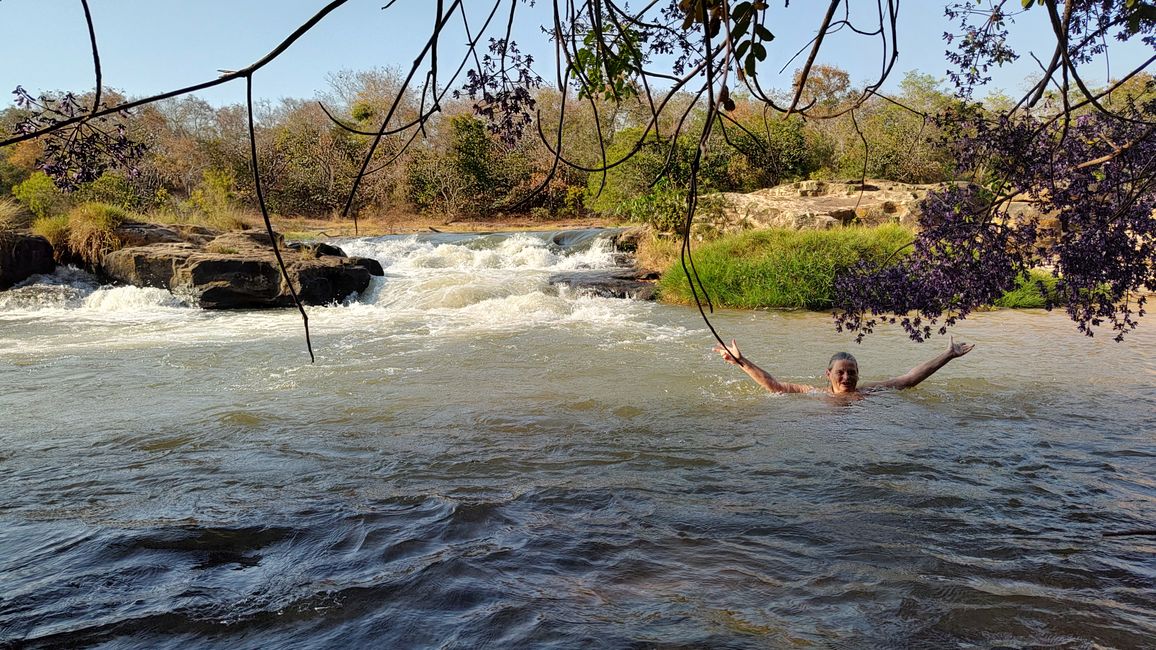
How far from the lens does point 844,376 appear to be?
6871 mm

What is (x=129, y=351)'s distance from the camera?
10.5 m

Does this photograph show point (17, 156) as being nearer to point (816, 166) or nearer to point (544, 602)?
point (816, 166)

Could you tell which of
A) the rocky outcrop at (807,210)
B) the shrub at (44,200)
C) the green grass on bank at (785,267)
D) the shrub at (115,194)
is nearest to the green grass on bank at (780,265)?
the green grass on bank at (785,267)

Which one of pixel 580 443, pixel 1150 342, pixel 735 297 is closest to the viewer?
pixel 580 443

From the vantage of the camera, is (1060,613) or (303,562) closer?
(1060,613)

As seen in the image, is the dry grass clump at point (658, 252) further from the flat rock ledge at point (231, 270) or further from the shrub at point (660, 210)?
the flat rock ledge at point (231, 270)

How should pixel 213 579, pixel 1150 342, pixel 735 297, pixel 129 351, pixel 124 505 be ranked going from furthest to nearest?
pixel 735 297 < pixel 129 351 < pixel 1150 342 < pixel 124 505 < pixel 213 579

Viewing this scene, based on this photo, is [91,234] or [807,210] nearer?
[91,234]

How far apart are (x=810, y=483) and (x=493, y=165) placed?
29.8 metres

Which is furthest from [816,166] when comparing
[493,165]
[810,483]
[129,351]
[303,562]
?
[303,562]

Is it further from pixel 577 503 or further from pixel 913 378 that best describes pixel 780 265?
pixel 577 503

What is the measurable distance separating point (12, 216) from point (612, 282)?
39.9 ft

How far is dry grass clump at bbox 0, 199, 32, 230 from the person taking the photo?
16686mm

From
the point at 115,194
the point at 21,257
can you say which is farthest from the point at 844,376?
the point at 115,194
